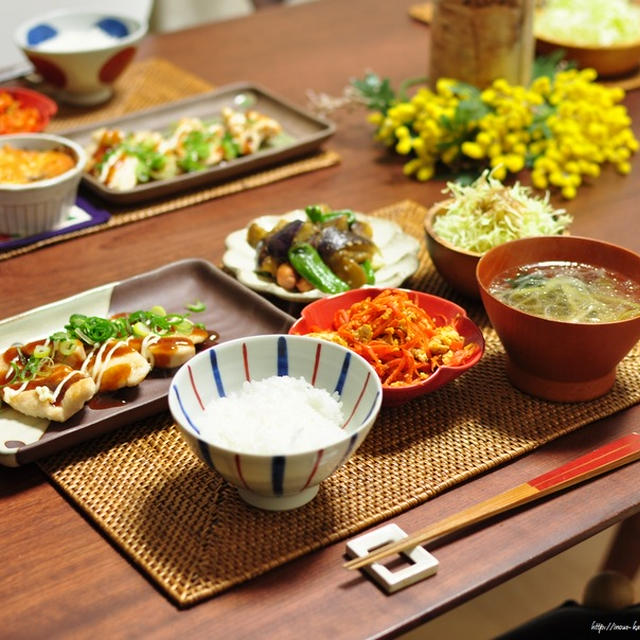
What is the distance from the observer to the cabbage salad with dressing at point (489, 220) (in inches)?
62.9

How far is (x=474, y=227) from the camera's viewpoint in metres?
1.61

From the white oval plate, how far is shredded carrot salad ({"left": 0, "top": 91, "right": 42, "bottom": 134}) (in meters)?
0.66

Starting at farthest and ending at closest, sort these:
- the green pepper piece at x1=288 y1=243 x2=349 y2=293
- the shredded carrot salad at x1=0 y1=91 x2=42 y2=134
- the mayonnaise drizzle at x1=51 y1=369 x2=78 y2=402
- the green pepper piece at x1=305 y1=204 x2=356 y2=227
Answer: the shredded carrot salad at x1=0 y1=91 x2=42 y2=134 → the green pepper piece at x1=305 y1=204 x2=356 y2=227 → the green pepper piece at x1=288 y1=243 x2=349 y2=293 → the mayonnaise drizzle at x1=51 y1=369 x2=78 y2=402

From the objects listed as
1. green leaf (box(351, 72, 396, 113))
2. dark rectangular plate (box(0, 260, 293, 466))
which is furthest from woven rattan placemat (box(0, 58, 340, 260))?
dark rectangular plate (box(0, 260, 293, 466))

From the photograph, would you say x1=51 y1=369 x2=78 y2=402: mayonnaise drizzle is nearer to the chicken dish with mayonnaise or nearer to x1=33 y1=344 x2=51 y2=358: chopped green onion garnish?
x1=33 y1=344 x2=51 y2=358: chopped green onion garnish

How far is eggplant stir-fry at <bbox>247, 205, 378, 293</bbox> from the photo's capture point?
1572 millimetres

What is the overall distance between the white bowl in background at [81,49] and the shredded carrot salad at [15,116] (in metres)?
0.15

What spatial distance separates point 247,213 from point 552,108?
732 millimetres

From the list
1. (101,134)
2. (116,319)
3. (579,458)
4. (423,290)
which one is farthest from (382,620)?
(101,134)

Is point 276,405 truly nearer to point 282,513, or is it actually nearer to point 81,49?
point 282,513

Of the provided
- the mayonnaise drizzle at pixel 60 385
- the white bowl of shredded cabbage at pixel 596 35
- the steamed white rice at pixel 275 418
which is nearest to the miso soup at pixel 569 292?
the steamed white rice at pixel 275 418

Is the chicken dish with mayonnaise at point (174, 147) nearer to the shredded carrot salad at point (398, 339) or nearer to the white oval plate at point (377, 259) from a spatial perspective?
the white oval plate at point (377, 259)

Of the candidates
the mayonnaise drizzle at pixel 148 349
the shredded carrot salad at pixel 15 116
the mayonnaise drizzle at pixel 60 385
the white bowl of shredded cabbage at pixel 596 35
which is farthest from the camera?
the white bowl of shredded cabbage at pixel 596 35

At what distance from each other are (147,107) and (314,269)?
105 centimetres
